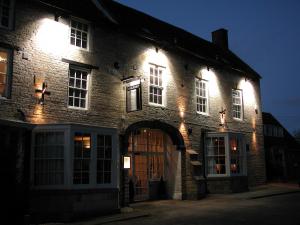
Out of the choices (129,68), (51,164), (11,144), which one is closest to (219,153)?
(129,68)

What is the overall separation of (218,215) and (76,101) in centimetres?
669

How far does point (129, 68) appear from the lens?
1582 centimetres

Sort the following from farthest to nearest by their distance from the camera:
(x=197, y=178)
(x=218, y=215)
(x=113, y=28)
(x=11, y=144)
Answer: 1. (x=197, y=178)
2. (x=113, y=28)
3. (x=218, y=215)
4. (x=11, y=144)

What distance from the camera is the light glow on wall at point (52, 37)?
12.8m

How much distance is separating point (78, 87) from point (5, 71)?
9.64ft

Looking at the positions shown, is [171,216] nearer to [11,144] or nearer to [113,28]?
[11,144]

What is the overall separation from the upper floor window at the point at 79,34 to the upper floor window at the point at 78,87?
3.60 ft

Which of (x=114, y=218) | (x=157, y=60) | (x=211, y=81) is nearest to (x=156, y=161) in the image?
(x=157, y=60)

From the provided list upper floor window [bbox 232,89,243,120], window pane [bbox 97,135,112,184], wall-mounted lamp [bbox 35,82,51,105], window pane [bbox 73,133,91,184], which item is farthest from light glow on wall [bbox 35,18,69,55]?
upper floor window [bbox 232,89,243,120]

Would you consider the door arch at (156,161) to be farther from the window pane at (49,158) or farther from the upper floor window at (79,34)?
the window pane at (49,158)

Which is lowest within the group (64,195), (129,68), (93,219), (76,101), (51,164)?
(93,219)

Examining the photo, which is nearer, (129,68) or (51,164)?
(51,164)

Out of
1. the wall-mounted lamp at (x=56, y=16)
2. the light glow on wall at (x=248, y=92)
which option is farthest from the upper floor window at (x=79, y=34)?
the light glow on wall at (x=248, y=92)

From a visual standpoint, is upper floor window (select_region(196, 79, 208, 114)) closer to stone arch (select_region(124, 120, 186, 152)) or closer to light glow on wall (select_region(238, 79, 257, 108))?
stone arch (select_region(124, 120, 186, 152))
